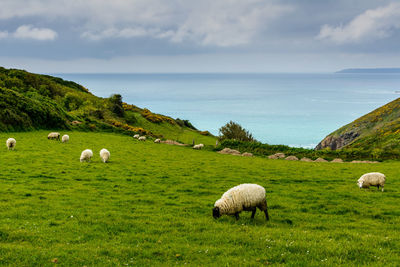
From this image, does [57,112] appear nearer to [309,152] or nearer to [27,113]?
[27,113]

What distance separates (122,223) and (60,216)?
3.25 m

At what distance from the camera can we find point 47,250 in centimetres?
959

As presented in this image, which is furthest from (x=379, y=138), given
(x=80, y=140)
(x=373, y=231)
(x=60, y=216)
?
(x=60, y=216)

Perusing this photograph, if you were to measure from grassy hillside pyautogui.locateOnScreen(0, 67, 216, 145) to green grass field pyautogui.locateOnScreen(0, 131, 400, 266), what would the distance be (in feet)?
90.5

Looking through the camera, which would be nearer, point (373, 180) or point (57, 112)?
point (373, 180)

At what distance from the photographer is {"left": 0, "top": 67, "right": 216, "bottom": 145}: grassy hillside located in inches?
2012

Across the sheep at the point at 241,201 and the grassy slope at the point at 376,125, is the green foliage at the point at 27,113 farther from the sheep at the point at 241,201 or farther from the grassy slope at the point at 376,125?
the grassy slope at the point at 376,125

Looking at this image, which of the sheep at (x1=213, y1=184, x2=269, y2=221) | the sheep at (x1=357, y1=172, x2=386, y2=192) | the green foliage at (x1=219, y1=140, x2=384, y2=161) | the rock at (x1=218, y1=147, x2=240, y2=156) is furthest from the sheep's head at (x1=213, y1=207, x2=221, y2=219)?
the green foliage at (x1=219, y1=140, x2=384, y2=161)

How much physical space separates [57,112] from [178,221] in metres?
55.9

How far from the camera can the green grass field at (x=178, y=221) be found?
30.6ft

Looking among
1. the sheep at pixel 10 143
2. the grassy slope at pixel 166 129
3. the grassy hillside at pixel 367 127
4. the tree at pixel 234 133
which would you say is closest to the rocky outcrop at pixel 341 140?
the grassy hillside at pixel 367 127

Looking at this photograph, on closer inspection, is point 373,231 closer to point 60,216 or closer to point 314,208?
point 314,208

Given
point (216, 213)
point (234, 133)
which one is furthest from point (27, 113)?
point (216, 213)

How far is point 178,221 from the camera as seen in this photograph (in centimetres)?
1339
